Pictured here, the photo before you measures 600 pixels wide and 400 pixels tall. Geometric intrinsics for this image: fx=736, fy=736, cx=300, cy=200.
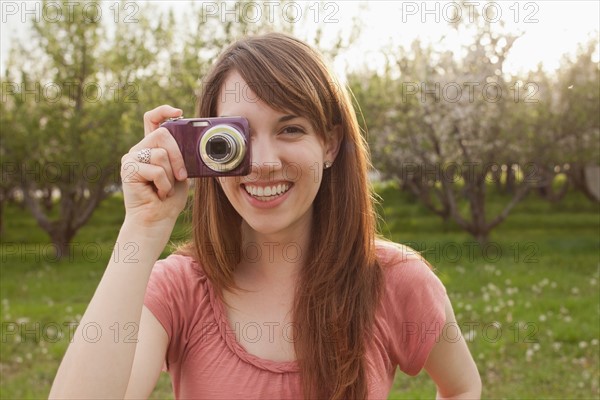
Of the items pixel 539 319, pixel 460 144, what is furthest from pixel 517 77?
pixel 539 319

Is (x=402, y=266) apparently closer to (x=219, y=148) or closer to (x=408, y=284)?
(x=408, y=284)

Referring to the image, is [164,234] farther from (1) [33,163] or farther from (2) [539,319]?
(1) [33,163]

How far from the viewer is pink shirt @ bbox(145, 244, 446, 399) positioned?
2.18m

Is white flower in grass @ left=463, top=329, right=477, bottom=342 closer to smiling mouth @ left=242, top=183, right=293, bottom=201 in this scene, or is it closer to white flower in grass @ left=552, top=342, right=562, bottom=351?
white flower in grass @ left=552, top=342, right=562, bottom=351

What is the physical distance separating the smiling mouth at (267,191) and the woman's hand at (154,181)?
24 cm

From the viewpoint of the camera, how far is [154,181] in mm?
2014

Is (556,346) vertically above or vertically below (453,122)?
below

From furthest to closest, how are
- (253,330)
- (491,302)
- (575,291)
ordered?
(575,291), (491,302), (253,330)

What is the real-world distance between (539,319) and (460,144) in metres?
6.29

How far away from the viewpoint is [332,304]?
7.82ft

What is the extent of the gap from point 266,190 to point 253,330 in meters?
0.44

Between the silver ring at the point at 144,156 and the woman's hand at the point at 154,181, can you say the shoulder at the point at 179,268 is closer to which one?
the woman's hand at the point at 154,181

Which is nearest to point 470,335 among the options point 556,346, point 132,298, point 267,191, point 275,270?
point 556,346

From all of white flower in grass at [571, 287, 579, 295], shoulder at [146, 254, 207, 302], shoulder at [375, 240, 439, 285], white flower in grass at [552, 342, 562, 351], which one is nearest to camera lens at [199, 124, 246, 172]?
shoulder at [146, 254, 207, 302]
